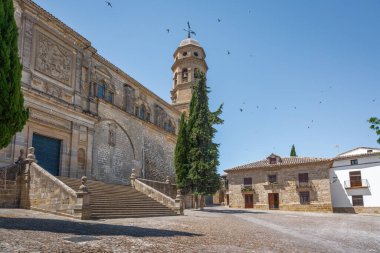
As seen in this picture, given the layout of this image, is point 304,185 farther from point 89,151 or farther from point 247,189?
point 89,151

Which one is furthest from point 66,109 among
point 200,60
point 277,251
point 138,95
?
point 200,60

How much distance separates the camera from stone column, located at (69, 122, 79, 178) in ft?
59.5

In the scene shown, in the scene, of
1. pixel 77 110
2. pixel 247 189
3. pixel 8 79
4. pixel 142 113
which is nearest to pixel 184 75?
pixel 142 113

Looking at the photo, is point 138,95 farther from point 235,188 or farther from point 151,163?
point 235,188

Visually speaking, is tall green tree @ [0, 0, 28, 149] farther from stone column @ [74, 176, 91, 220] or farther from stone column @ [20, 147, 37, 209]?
stone column @ [20, 147, 37, 209]

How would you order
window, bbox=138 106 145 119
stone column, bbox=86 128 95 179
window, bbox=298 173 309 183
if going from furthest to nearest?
window, bbox=298 173 309 183, window, bbox=138 106 145 119, stone column, bbox=86 128 95 179

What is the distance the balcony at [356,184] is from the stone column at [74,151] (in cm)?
2936

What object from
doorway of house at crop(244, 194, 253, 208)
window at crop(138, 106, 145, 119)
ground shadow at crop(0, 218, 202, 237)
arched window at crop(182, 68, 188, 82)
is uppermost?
arched window at crop(182, 68, 188, 82)

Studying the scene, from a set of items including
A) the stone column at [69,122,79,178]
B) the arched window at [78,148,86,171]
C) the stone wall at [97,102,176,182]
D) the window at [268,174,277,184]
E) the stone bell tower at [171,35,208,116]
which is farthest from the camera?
the stone bell tower at [171,35,208,116]

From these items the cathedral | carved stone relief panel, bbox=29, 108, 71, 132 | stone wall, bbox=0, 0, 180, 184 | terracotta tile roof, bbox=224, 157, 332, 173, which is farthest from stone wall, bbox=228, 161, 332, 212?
carved stone relief panel, bbox=29, 108, 71, 132

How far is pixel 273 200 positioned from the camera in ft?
112

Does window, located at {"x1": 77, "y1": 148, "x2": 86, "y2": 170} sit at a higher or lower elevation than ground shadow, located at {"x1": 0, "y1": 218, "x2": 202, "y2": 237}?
higher

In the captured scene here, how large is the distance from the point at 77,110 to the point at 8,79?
9.78 m

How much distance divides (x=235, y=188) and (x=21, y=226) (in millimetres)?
30902
